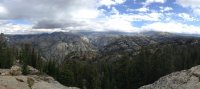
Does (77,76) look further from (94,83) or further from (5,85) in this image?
(5,85)

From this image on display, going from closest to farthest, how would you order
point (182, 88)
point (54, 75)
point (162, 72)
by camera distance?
point (182, 88) → point (54, 75) → point (162, 72)

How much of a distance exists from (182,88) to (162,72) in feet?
300

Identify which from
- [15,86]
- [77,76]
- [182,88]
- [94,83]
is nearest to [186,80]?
[182,88]

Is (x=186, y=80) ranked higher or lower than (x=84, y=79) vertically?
higher

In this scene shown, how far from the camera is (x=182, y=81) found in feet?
272

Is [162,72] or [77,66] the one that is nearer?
[162,72]

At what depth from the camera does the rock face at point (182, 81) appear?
7878cm

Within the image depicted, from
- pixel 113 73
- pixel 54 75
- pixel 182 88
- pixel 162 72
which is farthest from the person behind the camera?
pixel 113 73

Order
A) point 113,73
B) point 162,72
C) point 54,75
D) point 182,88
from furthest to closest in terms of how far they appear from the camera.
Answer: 1. point 113,73
2. point 162,72
3. point 54,75
4. point 182,88

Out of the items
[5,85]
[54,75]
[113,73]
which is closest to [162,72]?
[113,73]

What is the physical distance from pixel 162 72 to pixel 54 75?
5639cm

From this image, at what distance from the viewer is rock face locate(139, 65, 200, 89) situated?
7878cm

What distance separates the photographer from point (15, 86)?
9338 cm

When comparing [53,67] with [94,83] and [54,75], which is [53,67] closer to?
[54,75]
